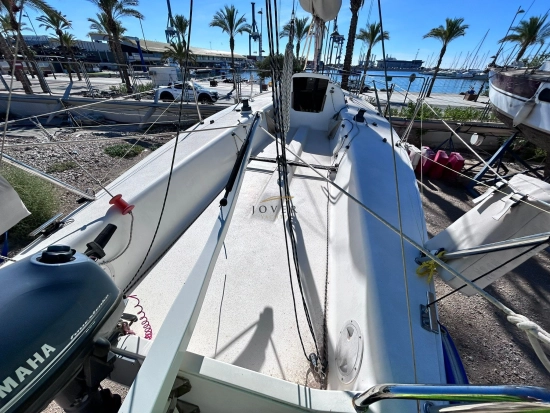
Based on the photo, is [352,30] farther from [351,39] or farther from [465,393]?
[465,393]

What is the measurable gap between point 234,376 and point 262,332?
611 millimetres

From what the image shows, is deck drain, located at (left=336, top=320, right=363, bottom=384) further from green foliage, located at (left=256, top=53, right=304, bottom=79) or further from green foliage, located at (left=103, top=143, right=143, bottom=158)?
green foliage, located at (left=103, top=143, right=143, bottom=158)

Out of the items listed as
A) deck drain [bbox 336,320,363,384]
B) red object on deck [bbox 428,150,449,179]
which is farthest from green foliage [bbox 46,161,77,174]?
red object on deck [bbox 428,150,449,179]

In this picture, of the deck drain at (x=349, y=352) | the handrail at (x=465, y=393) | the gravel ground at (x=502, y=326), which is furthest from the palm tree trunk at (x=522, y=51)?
the handrail at (x=465, y=393)

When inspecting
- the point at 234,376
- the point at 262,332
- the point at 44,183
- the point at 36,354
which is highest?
the point at 36,354

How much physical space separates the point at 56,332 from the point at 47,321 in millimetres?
44

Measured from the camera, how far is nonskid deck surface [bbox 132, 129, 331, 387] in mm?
1402

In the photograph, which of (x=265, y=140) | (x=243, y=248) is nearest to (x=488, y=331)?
(x=243, y=248)

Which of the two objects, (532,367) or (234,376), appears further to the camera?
(532,367)

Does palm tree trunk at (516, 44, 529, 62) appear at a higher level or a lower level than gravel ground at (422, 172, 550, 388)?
higher

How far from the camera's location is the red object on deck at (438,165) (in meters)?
4.83

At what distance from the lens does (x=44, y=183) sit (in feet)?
12.2

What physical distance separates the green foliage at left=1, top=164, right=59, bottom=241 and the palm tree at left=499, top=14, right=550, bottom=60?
1681 centimetres

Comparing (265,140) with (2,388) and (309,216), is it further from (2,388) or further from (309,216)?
(2,388)
